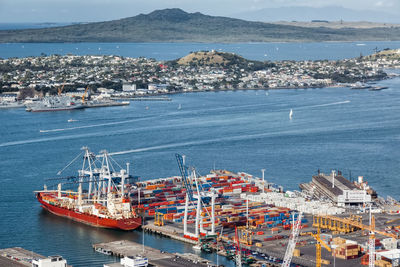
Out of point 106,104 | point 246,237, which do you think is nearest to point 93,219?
point 246,237

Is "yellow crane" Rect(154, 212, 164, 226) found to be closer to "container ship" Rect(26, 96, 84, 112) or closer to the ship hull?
the ship hull

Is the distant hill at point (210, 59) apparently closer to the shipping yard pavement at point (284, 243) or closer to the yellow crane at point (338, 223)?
the shipping yard pavement at point (284, 243)

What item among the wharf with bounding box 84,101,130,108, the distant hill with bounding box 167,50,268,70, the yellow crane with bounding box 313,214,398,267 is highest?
the distant hill with bounding box 167,50,268,70

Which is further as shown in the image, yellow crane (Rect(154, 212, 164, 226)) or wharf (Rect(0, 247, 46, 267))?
yellow crane (Rect(154, 212, 164, 226))

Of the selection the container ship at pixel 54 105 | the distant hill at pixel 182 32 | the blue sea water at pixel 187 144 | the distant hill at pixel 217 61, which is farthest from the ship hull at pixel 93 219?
the distant hill at pixel 182 32

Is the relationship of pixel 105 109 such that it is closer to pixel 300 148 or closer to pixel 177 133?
pixel 177 133

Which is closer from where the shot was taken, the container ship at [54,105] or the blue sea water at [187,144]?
the blue sea water at [187,144]

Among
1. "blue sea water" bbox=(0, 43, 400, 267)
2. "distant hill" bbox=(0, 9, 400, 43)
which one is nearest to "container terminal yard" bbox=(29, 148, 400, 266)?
"blue sea water" bbox=(0, 43, 400, 267)
